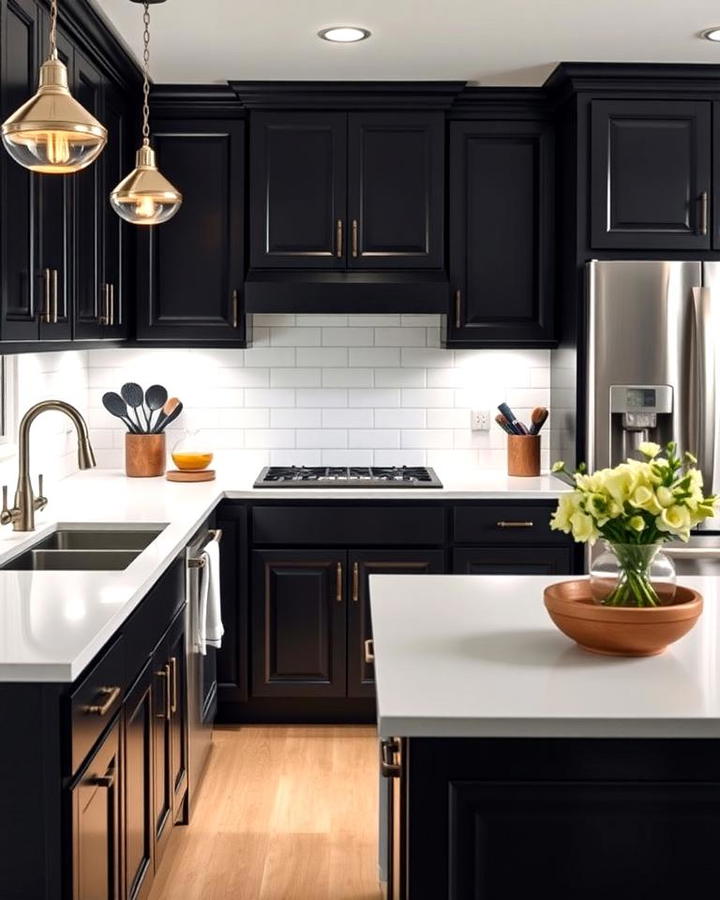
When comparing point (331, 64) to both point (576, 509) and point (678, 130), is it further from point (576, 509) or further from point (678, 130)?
point (576, 509)

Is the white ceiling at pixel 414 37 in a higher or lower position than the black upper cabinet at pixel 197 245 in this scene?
higher

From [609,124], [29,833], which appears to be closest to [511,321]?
[609,124]

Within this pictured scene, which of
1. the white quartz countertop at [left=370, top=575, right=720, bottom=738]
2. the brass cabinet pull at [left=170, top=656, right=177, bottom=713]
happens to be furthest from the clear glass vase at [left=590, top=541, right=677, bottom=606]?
the brass cabinet pull at [left=170, top=656, right=177, bottom=713]

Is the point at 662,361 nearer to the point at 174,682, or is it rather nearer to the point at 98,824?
the point at 174,682

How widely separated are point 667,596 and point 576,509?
10.4 inches

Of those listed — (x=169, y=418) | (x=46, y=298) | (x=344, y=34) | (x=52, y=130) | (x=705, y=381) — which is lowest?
(x=169, y=418)

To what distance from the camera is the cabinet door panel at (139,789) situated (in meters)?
2.60

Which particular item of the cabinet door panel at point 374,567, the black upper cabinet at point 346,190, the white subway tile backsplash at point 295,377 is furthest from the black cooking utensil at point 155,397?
the cabinet door panel at point 374,567

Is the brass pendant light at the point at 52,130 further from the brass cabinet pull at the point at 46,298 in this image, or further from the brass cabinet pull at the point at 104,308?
the brass cabinet pull at the point at 104,308

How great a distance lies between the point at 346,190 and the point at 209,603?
6.22 ft

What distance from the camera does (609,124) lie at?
4516 mm

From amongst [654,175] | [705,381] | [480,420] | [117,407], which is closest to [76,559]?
[117,407]

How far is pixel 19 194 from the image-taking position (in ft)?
10.1

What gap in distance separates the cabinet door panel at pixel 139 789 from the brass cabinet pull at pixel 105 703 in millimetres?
197
